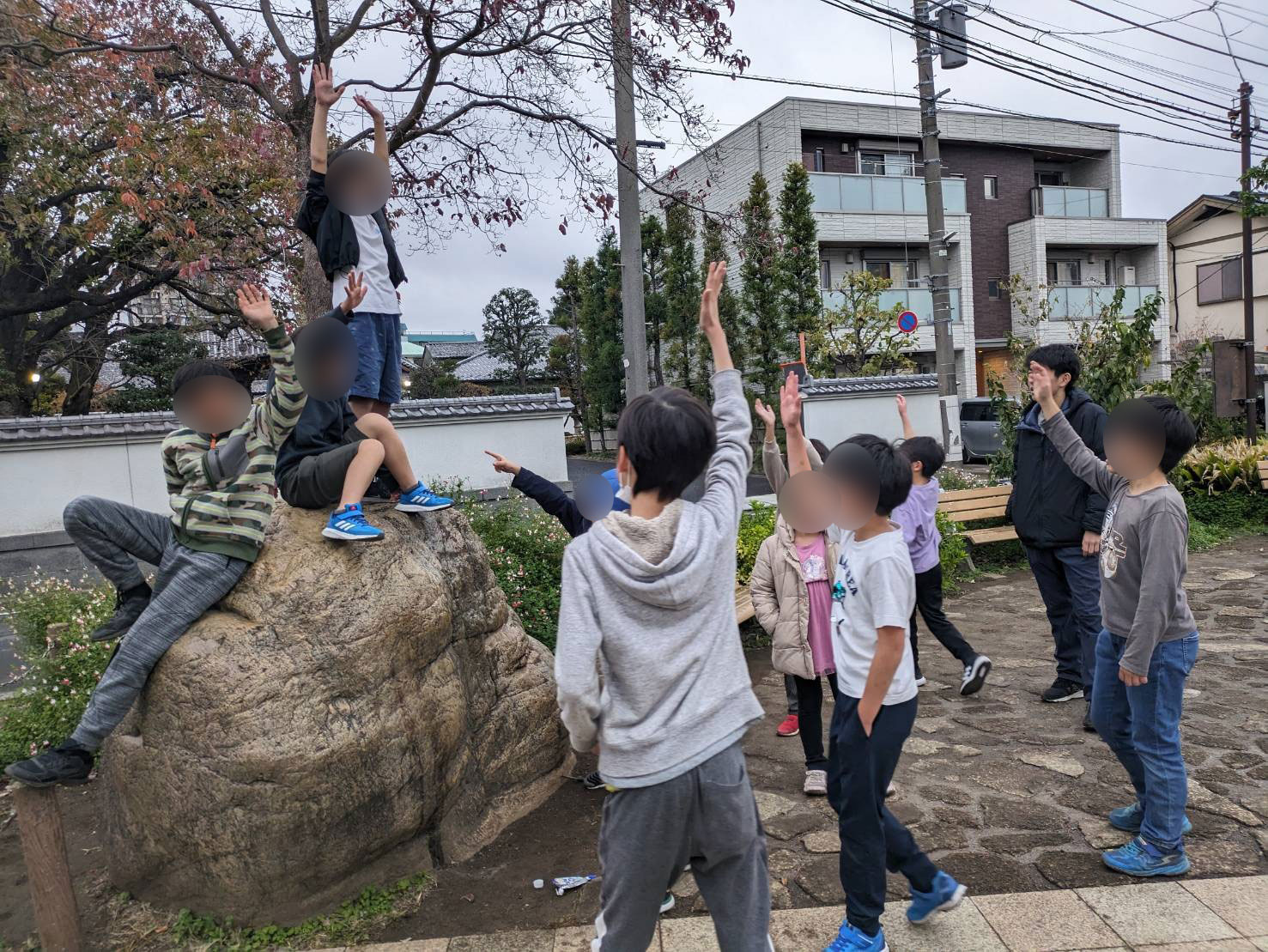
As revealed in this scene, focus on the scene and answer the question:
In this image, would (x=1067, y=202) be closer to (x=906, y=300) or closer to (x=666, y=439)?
(x=906, y=300)

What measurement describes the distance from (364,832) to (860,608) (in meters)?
2.17

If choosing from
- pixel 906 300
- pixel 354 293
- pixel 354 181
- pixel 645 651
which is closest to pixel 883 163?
pixel 906 300

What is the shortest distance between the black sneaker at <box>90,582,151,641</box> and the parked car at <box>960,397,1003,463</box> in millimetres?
20158

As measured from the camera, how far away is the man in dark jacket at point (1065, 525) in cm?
486

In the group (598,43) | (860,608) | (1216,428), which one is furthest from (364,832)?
(1216,428)

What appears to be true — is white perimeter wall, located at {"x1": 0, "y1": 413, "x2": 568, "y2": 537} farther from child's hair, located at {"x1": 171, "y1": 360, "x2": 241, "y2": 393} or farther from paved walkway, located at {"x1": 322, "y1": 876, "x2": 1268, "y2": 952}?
paved walkway, located at {"x1": 322, "y1": 876, "x2": 1268, "y2": 952}

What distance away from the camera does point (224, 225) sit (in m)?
10.3

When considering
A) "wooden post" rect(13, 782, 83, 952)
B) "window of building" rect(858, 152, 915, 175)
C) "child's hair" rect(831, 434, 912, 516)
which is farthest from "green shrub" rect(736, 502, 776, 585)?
"window of building" rect(858, 152, 915, 175)

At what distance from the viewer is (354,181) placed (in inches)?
154

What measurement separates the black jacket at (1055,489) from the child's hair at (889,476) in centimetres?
257

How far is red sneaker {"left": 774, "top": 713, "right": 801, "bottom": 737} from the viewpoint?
5.07 m

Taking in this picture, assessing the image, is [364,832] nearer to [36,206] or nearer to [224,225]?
[224,225]

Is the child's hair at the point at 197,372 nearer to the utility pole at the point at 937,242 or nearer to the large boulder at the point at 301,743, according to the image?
the large boulder at the point at 301,743

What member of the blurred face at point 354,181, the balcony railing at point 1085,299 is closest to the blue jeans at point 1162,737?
the blurred face at point 354,181
